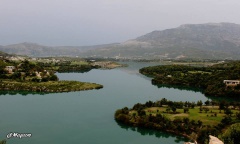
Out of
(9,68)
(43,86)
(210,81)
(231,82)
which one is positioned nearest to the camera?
(43,86)

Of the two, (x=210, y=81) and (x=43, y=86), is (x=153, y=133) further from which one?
(x=210, y=81)

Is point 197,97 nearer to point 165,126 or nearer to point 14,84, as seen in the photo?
point 165,126

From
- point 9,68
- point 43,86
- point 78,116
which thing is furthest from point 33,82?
point 78,116

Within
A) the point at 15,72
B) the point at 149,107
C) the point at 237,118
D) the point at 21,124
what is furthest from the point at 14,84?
the point at 237,118

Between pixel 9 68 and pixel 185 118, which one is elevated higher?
pixel 9 68

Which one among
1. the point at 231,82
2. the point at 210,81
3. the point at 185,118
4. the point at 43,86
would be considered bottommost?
the point at 185,118

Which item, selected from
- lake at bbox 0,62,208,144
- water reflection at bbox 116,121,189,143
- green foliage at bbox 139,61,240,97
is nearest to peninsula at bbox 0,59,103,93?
lake at bbox 0,62,208,144

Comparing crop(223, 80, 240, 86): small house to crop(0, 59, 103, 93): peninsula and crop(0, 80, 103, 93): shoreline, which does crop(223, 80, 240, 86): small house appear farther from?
crop(0, 80, 103, 93): shoreline

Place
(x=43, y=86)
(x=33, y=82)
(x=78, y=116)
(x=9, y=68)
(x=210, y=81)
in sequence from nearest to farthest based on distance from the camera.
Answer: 1. (x=78, y=116)
2. (x=43, y=86)
3. (x=33, y=82)
4. (x=210, y=81)
5. (x=9, y=68)
